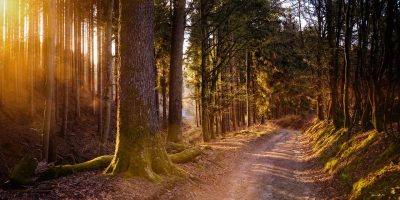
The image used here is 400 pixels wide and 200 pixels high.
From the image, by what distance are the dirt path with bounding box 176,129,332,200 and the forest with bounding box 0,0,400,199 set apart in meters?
0.05

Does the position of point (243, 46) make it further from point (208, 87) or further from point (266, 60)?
point (266, 60)

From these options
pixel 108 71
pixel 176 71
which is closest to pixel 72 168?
pixel 176 71

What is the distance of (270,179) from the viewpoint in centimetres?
1352

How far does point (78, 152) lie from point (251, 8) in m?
12.8

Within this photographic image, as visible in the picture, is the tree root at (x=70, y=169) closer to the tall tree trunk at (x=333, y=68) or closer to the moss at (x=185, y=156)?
the moss at (x=185, y=156)

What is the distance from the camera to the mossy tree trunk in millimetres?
10875

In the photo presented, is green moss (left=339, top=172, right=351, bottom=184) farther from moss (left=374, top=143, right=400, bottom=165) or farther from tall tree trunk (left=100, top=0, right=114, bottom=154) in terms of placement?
tall tree trunk (left=100, top=0, right=114, bottom=154)

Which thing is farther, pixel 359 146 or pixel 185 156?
pixel 185 156

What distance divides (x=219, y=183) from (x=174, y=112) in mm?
6578

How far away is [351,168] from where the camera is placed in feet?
40.3

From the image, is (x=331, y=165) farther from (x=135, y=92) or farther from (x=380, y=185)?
(x=135, y=92)

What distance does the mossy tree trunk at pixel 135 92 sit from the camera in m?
10.9

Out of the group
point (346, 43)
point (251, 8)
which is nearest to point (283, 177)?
point (346, 43)

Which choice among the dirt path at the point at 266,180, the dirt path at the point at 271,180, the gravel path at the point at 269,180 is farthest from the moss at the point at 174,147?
the dirt path at the point at 271,180
